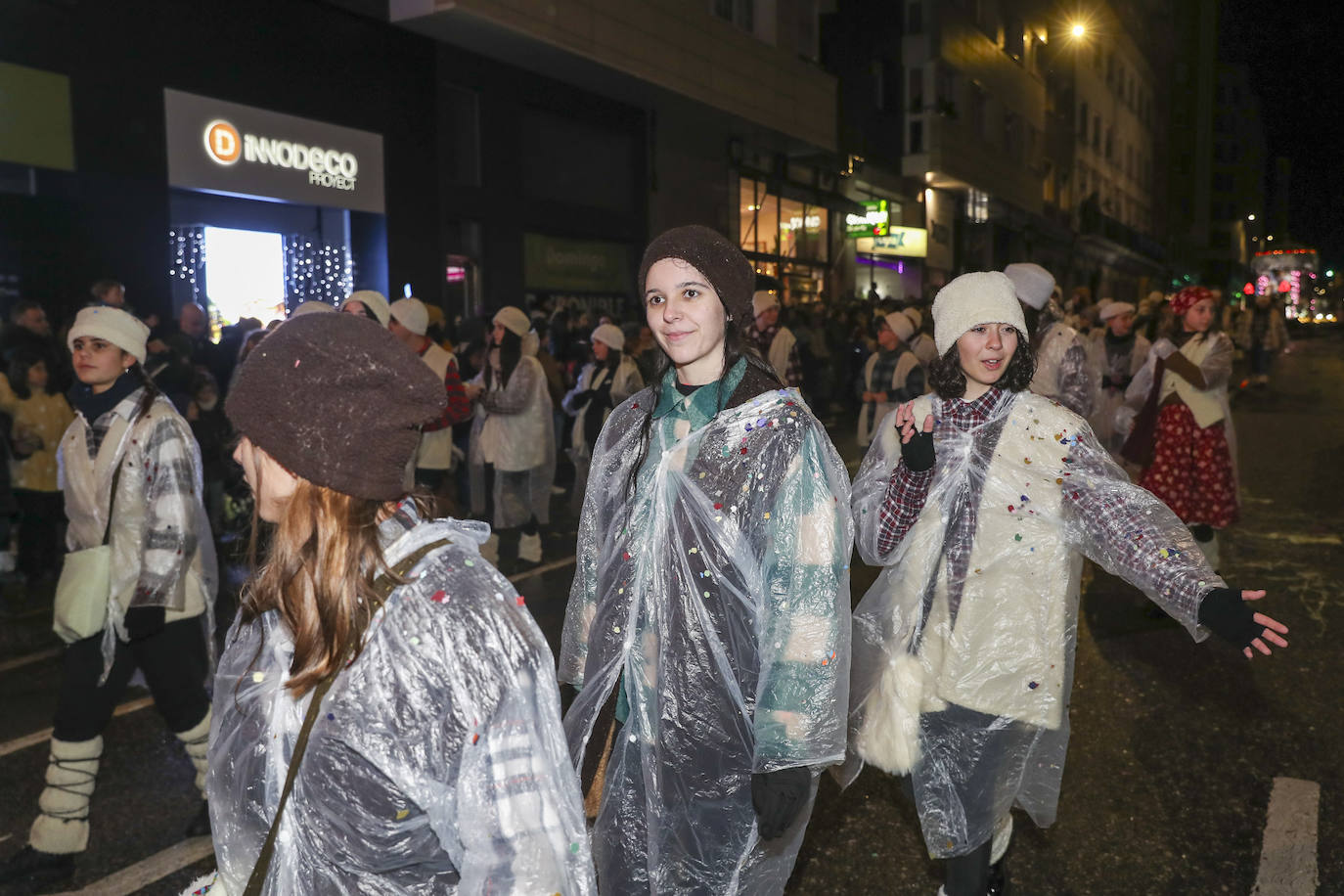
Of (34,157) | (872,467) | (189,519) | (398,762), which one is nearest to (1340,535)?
(872,467)

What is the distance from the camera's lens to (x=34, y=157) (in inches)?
396

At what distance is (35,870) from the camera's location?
352 cm

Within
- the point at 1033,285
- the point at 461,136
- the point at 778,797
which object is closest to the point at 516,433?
the point at 1033,285

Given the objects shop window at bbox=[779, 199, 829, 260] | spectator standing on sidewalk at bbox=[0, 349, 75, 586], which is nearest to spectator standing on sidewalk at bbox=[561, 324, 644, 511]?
spectator standing on sidewalk at bbox=[0, 349, 75, 586]

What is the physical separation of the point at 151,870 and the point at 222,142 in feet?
34.1

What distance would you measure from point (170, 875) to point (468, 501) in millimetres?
6627

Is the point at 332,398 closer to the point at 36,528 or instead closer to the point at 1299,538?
the point at 36,528

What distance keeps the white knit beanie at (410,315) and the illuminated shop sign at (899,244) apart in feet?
72.0

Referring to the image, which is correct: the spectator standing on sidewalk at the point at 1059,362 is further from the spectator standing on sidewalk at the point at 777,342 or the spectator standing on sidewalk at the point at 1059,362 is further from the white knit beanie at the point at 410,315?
the spectator standing on sidewalk at the point at 777,342

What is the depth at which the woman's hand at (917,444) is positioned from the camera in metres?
2.94

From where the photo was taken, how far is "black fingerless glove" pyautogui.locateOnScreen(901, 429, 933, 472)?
2.94 metres

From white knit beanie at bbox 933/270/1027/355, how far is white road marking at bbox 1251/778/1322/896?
2.05 metres

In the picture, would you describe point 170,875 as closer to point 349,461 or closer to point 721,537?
point 721,537

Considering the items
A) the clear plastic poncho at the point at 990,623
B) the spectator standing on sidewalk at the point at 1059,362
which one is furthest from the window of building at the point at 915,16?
the clear plastic poncho at the point at 990,623
